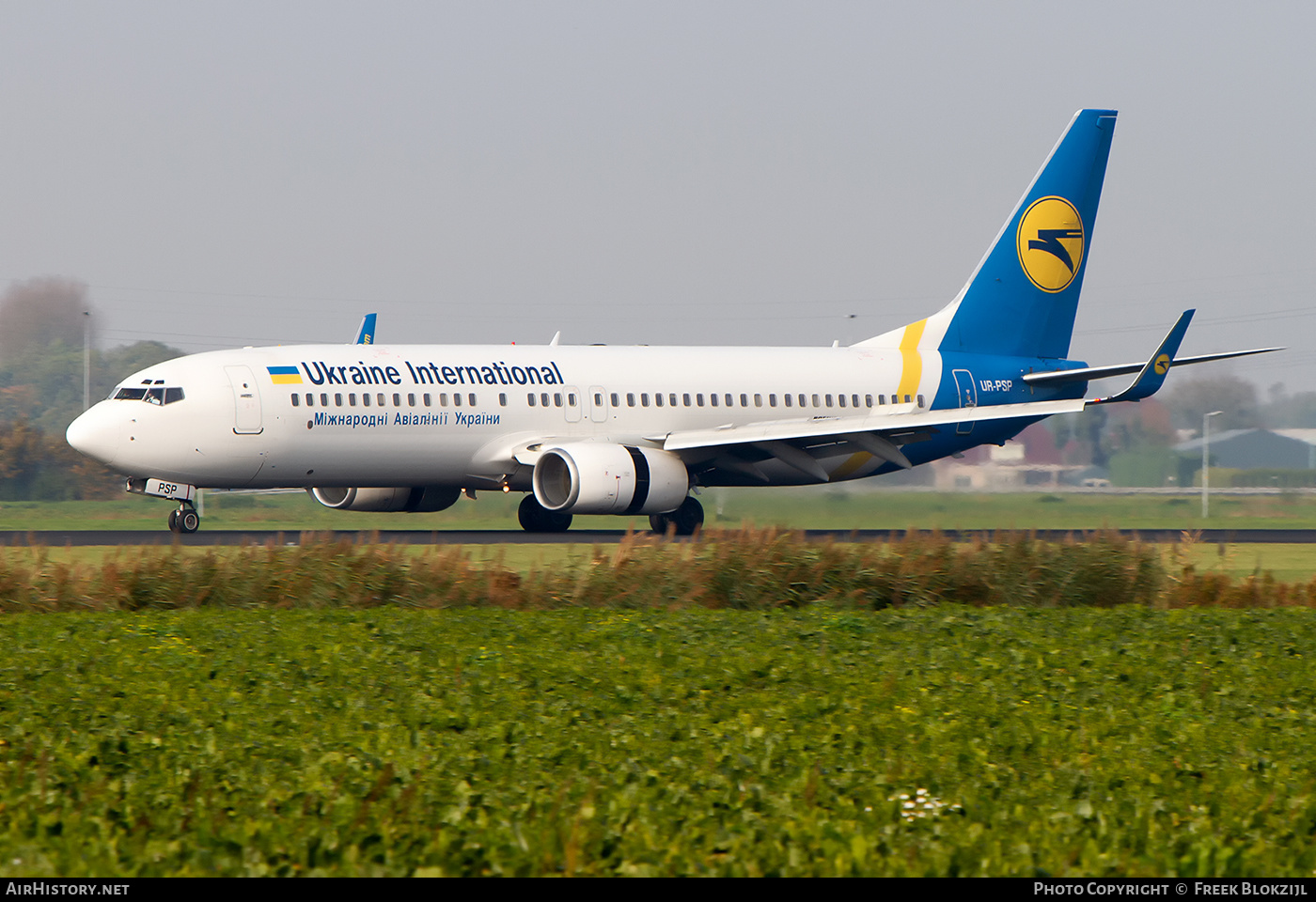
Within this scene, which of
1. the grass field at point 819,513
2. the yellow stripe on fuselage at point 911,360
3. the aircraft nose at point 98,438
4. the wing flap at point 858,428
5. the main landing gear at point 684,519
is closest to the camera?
the aircraft nose at point 98,438

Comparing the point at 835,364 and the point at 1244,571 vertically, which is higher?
the point at 835,364

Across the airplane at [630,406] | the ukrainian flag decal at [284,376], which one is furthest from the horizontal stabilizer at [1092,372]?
the ukrainian flag decal at [284,376]

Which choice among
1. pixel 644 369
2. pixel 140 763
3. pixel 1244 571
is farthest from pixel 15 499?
pixel 140 763

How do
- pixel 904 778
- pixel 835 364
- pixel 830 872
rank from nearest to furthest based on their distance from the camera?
1. pixel 830 872
2. pixel 904 778
3. pixel 835 364

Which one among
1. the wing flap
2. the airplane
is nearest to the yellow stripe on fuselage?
the airplane

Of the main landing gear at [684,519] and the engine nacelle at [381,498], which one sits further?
the engine nacelle at [381,498]

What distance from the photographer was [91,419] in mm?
24750

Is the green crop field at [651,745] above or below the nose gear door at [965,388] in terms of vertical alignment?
below

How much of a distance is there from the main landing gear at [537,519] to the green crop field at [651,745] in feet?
47.8

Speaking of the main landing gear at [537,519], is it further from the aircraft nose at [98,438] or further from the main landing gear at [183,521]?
the aircraft nose at [98,438]

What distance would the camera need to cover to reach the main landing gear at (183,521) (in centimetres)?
2538

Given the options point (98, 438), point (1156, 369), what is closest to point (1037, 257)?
point (1156, 369)

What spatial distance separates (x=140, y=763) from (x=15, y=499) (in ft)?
111

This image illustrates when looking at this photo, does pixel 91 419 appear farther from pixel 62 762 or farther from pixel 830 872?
pixel 830 872
